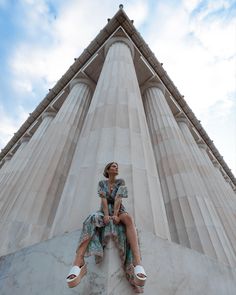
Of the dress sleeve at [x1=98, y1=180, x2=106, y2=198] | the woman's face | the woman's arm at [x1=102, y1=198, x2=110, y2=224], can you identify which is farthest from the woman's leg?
the woman's face

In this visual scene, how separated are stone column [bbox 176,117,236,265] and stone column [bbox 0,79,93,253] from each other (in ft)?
23.5

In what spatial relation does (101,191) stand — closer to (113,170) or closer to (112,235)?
(113,170)

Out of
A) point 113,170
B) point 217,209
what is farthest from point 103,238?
point 217,209

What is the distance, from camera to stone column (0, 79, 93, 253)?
834 centimetres

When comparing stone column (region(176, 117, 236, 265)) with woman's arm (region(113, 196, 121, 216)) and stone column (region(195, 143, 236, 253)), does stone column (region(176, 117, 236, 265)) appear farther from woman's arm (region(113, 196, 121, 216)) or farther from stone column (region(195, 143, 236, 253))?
woman's arm (region(113, 196, 121, 216))

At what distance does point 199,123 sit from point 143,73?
10.1 metres

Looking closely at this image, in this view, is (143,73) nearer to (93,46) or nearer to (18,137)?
(93,46)

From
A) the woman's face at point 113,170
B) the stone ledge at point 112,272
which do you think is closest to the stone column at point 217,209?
the stone ledge at point 112,272

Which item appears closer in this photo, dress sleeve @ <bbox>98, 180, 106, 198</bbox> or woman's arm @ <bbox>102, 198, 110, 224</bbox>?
woman's arm @ <bbox>102, 198, 110, 224</bbox>

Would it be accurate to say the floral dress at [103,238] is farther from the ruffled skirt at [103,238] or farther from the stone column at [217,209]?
the stone column at [217,209]

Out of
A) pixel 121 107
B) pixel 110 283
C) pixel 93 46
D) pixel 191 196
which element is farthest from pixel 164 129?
pixel 110 283

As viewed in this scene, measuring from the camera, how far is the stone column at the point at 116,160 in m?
5.18

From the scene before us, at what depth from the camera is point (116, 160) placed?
6.30 m

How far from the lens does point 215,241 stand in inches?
347
